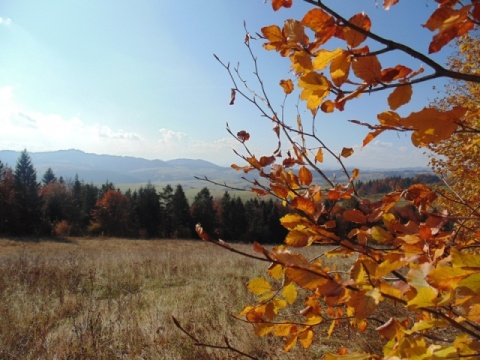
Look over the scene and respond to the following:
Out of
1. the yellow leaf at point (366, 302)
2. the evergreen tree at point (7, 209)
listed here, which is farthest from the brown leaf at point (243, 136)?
the evergreen tree at point (7, 209)

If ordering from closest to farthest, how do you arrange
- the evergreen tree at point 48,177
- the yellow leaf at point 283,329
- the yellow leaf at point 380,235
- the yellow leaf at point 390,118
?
the yellow leaf at point 390,118
the yellow leaf at point 380,235
the yellow leaf at point 283,329
the evergreen tree at point 48,177

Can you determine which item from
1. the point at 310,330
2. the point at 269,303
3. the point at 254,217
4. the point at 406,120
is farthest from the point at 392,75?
the point at 254,217

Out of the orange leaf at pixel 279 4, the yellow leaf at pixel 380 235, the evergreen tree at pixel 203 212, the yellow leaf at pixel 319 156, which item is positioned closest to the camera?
the orange leaf at pixel 279 4

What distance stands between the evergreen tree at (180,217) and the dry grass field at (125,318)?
39.6 m

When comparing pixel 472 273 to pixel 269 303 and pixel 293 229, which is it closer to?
pixel 293 229

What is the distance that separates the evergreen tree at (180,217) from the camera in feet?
152

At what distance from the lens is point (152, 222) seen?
46781 millimetres

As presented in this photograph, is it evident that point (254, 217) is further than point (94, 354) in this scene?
Yes

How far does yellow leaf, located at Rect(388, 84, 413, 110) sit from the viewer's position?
2.11 feet

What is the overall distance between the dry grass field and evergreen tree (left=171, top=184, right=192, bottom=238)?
39.6 metres

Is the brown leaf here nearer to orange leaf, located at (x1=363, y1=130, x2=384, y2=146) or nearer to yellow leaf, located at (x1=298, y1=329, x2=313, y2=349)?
orange leaf, located at (x1=363, y1=130, x2=384, y2=146)

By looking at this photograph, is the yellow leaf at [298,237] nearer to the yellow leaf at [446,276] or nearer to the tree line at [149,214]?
the yellow leaf at [446,276]

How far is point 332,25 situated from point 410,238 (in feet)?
1.88

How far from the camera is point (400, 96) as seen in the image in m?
0.65
